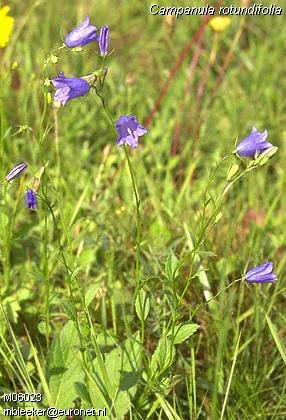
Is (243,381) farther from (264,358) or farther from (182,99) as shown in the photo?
(182,99)

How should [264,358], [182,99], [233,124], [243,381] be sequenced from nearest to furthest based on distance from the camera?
[243,381] → [264,358] → [233,124] → [182,99]

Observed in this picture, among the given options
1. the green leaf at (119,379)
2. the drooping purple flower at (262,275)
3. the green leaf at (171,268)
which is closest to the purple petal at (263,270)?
the drooping purple flower at (262,275)

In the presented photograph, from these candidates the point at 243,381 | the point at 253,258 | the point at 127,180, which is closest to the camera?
the point at 243,381

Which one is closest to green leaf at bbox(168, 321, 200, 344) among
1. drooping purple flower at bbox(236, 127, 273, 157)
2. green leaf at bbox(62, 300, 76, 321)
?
green leaf at bbox(62, 300, 76, 321)

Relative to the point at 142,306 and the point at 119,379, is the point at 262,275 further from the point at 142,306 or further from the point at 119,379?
the point at 119,379

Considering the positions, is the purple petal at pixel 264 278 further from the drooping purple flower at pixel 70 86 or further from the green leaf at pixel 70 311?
the drooping purple flower at pixel 70 86

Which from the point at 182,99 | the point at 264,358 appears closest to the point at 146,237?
the point at 264,358
